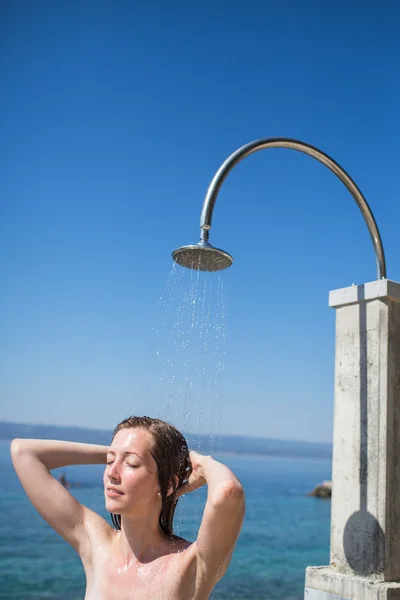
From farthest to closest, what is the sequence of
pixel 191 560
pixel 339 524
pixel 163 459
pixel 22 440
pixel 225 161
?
pixel 339 524
pixel 225 161
pixel 22 440
pixel 163 459
pixel 191 560

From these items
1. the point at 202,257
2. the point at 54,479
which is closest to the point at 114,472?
the point at 54,479

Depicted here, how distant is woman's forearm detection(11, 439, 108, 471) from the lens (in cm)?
209

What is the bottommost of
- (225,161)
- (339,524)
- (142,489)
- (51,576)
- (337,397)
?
(51,576)

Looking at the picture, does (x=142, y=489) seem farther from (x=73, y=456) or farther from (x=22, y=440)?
(x=22, y=440)

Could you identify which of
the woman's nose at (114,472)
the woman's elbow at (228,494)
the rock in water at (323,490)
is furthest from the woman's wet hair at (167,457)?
the rock in water at (323,490)

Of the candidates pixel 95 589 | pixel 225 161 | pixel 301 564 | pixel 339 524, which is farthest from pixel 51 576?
pixel 95 589

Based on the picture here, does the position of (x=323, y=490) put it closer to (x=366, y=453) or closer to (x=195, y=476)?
(x=366, y=453)

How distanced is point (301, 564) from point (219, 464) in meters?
18.7

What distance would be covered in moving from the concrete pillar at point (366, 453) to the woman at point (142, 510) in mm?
2686

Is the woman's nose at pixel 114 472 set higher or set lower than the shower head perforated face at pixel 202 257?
lower

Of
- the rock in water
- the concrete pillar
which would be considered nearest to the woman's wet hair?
the concrete pillar

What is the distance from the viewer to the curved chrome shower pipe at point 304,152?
13.4 feet

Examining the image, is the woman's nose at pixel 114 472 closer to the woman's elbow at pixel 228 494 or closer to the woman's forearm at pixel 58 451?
the woman's forearm at pixel 58 451

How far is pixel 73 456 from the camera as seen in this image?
210cm
